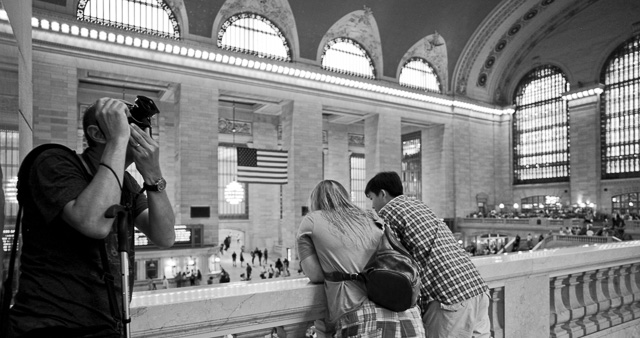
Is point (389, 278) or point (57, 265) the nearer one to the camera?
point (57, 265)

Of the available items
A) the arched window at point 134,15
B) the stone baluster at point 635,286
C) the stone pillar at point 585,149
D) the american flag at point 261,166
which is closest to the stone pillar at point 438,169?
the stone pillar at point 585,149

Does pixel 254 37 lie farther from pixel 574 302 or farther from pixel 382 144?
pixel 574 302

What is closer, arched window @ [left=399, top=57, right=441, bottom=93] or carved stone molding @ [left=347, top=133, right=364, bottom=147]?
arched window @ [left=399, top=57, right=441, bottom=93]

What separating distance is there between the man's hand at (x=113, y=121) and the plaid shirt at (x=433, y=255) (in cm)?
170

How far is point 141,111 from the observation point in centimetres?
143

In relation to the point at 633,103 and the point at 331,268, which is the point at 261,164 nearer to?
the point at 331,268

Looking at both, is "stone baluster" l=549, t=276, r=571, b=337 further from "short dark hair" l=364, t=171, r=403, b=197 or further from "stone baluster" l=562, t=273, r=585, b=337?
"short dark hair" l=364, t=171, r=403, b=197

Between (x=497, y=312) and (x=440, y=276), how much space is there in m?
0.98

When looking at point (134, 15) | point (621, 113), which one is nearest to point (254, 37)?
point (134, 15)

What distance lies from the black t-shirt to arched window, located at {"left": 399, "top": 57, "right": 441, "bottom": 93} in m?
24.3

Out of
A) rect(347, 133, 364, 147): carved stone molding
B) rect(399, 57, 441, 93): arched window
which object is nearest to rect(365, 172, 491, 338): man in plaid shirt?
rect(399, 57, 441, 93): arched window

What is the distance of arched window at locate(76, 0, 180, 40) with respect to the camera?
52.2ft

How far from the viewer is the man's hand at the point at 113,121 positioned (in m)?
1.30

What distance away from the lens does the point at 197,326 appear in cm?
194
